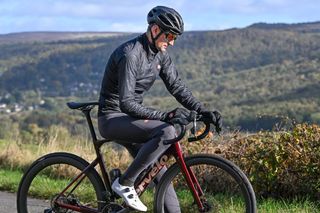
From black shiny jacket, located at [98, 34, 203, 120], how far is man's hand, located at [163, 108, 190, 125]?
0.07 meters

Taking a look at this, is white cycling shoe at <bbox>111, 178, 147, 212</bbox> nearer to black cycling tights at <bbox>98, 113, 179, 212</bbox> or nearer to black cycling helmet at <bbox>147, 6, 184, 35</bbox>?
Answer: black cycling tights at <bbox>98, 113, 179, 212</bbox>

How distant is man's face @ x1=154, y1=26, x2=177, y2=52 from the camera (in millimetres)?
5414

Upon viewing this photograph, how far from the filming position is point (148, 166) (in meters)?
5.36

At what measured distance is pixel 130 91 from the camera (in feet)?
17.1

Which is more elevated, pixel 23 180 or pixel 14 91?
pixel 23 180

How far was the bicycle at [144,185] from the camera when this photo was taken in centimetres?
525

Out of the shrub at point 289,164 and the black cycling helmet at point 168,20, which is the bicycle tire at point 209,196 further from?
the shrub at point 289,164

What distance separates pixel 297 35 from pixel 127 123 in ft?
471

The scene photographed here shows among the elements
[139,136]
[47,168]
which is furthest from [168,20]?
[47,168]

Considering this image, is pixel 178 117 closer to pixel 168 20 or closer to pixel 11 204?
pixel 168 20

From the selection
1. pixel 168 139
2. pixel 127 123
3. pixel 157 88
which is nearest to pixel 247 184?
pixel 168 139

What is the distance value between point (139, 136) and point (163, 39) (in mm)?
812

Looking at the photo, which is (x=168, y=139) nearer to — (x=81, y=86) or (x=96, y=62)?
(x=81, y=86)

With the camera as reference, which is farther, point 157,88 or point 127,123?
point 157,88
